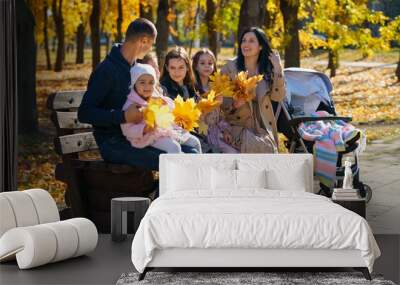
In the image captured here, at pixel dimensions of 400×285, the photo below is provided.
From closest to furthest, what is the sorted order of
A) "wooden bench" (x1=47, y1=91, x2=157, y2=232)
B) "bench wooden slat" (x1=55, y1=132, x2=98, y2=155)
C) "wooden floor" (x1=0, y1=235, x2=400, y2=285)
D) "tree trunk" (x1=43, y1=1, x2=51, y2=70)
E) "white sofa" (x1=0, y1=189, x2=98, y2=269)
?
"wooden floor" (x1=0, y1=235, x2=400, y2=285) → "white sofa" (x1=0, y1=189, x2=98, y2=269) → "wooden bench" (x1=47, y1=91, x2=157, y2=232) → "bench wooden slat" (x1=55, y1=132, x2=98, y2=155) → "tree trunk" (x1=43, y1=1, x2=51, y2=70)

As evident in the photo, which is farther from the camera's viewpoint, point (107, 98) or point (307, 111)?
point (307, 111)

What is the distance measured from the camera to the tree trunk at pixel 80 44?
8172 millimetres

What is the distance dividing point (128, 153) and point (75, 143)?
46 centimetres

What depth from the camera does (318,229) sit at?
541cm

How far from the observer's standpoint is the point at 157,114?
7.47 meters

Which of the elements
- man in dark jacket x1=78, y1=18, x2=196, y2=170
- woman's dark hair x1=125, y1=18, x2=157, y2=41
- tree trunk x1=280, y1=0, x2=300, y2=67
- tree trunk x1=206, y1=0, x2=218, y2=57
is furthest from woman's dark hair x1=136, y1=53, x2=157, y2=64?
tree trunk x1=280, y1=0, x2=300, y2=67

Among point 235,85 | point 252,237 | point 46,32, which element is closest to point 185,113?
point 235,85

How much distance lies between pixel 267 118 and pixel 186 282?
2525 mm

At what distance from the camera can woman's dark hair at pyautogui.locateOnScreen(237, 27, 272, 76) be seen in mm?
7599

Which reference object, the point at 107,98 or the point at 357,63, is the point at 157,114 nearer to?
the point at 107,98

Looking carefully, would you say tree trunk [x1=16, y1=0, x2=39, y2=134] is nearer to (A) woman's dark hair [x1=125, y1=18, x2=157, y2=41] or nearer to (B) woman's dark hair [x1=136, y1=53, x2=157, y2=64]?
(A) woman's dark hair [x1=125, y1=18, x2=157, y2=41]

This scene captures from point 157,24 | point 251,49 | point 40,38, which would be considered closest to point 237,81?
point 251,49

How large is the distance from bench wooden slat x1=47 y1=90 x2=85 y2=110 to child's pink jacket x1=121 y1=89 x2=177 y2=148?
1.51ft

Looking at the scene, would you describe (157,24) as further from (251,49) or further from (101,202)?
(101,202)
